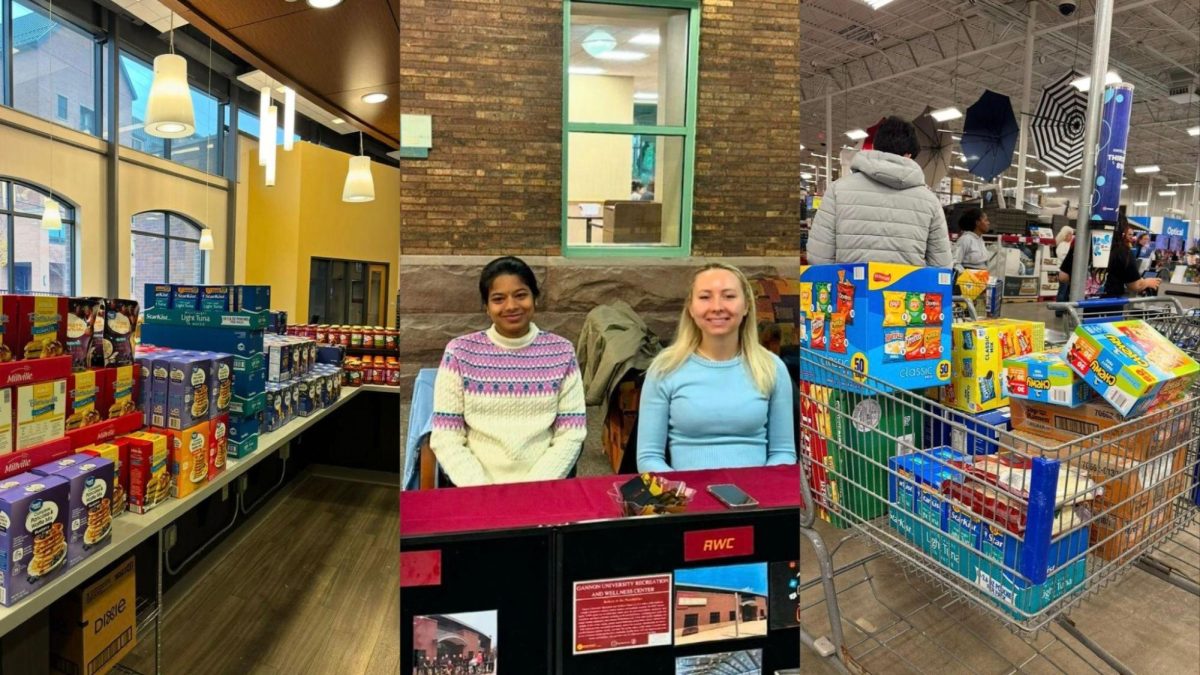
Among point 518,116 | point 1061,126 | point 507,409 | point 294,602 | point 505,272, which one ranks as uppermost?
point 1061,126

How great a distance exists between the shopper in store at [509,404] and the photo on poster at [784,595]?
0.27 metres

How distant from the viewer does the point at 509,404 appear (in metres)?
0.65

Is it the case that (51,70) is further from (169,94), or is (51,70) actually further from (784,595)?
(784,595)

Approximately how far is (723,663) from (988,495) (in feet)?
3.82

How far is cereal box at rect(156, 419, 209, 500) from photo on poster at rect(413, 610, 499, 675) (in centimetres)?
223

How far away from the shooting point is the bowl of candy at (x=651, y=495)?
69 cm

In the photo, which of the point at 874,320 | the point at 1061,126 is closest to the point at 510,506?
the point at 874,320

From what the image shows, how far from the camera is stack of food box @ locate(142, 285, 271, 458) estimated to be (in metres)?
2.92

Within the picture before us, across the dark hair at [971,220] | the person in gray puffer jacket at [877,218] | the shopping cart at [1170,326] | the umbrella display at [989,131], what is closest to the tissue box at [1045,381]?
the person in gray puffer jacket at [877,218]

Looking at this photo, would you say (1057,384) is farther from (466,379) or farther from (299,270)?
(299,270)

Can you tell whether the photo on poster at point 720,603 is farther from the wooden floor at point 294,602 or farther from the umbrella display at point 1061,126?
the umbrella display at point 1061,126

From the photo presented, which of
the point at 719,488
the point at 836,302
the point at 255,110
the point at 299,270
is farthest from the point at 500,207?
the point at 299,270

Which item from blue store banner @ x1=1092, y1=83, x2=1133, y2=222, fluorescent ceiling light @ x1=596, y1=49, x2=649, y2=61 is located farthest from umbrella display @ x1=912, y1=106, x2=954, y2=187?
fluorescent ceiling light @ x1=596, y1=49, x2=649, y2=61

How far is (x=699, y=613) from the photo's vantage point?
72 cm
